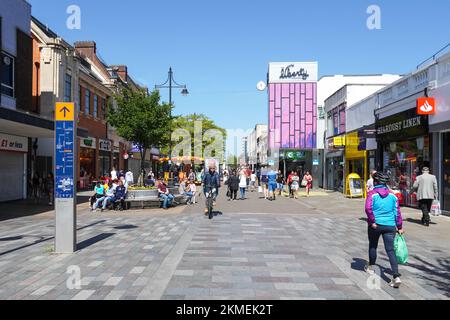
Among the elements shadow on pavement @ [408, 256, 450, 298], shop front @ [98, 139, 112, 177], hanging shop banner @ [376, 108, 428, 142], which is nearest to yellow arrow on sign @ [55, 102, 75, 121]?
shadow on pavement @ [408, 256, 450, 298]

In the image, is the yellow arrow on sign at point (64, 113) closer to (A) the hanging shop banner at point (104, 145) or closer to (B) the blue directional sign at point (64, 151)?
(B) the blue directional sign at point (64, 151)

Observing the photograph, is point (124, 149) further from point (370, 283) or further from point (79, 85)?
point (370, 283)

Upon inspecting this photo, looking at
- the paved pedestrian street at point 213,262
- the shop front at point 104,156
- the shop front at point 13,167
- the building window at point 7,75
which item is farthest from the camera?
the shop front at point 104,156

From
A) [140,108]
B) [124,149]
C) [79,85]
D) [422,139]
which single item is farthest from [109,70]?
[422,139]

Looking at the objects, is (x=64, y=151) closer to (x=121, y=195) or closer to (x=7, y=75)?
(x=121, y=195)

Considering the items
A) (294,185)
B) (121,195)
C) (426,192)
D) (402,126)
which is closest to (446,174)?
(426,192)

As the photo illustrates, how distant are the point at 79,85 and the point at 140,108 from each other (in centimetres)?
618

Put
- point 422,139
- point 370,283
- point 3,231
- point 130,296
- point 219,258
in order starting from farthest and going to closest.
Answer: point 422,139 → point 3,231 → point 219,258 → point 370,283 → point 130,296

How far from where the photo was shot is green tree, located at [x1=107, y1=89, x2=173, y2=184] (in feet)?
87.7

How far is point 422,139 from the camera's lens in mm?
17188

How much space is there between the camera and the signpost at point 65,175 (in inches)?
339

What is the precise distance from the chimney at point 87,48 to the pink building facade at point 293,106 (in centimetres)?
1838

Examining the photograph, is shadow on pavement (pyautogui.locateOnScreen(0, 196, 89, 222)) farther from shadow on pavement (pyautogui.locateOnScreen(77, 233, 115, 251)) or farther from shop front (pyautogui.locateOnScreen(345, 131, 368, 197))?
shop front (pyautogui.locateOnScreen(345, 131, 368, 197))

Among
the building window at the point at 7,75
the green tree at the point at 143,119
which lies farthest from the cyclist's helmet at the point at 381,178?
the green tree at the point at 143,119
